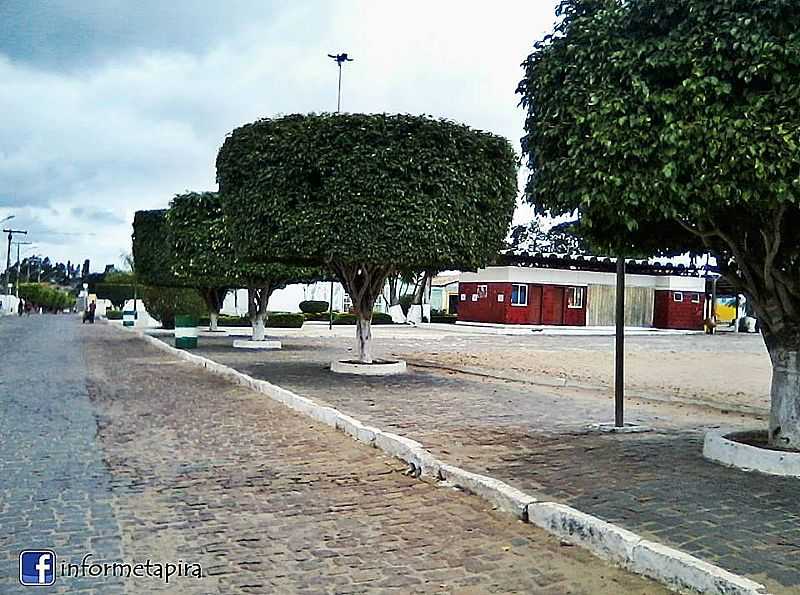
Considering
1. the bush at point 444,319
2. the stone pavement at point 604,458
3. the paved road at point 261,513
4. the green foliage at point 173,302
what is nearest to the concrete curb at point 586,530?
the paved road at point 261,513

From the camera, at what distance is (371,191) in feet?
47.5

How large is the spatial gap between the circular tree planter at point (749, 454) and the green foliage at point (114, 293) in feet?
243

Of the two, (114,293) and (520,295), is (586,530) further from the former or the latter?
(114,293)

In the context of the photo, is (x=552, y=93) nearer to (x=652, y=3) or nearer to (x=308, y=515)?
(x=652, y=3)

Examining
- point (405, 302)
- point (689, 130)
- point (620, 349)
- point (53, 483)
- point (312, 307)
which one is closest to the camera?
point (689, 130)

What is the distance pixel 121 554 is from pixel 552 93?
5008 mm

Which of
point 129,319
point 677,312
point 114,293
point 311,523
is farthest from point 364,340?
point 114,293

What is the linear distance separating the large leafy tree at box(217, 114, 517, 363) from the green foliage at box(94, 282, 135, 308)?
215ft

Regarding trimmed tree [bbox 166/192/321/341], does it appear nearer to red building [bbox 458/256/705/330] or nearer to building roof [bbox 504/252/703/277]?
building roof [bbox 504/252/703/277]

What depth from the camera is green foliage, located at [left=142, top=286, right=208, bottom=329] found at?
3941 centimetres

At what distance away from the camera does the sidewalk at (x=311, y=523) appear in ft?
15.9

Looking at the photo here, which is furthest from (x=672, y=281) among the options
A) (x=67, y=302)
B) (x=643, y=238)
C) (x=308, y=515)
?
(x=67, y=302)

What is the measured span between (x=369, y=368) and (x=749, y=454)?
10.1 metres

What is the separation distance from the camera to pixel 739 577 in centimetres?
446
